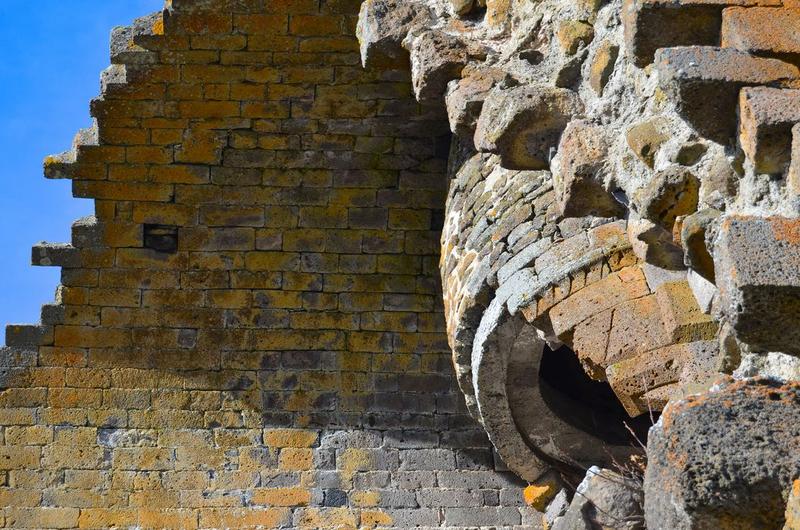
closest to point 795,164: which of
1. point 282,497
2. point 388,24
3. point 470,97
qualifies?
point 470,97

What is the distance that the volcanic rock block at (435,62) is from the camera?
615 cm

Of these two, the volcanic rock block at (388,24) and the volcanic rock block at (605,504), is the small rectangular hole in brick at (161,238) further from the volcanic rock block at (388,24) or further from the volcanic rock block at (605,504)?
the volcanic rock block at (605,504)

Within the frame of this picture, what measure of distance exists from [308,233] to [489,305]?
7.28 feet

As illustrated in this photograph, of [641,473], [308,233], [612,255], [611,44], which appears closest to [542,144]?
[611,44]

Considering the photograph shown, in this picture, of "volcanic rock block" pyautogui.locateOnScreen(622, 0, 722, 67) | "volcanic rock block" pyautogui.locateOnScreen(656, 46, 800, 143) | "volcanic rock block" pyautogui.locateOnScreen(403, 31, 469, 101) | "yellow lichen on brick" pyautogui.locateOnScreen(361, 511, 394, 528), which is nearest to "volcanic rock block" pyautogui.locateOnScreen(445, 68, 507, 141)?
"volcanic rock block" pyautogui.locateOnScreen(403, 31, 469, 101)

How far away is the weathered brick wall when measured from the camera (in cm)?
838

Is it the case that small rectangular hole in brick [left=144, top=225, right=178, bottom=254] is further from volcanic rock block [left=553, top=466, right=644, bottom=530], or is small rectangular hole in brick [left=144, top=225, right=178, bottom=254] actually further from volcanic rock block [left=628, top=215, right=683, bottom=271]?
volcanic rock block [left=628, top=215, right=683, bottom=271]

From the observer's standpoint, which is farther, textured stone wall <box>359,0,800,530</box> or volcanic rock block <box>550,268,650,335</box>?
volcanic rock block <box>550,268,650,335</box>

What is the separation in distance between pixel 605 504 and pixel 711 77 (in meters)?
3.75

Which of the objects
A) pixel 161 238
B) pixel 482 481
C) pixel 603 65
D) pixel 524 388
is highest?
pixel 161 238

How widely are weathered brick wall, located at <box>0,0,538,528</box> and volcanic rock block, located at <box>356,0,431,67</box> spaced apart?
170 cm

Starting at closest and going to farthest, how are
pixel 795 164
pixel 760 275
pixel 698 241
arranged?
pixel 760 275 < pixel 795 164 < pixel 698 241

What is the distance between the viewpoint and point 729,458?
2.92m

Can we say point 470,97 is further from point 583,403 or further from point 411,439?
point 411,439
